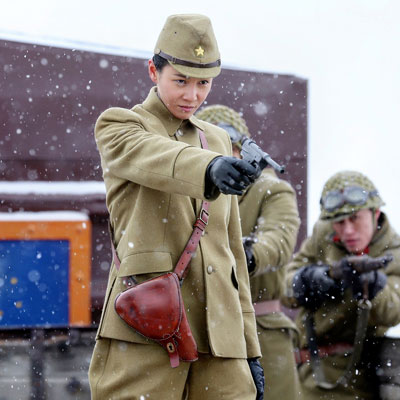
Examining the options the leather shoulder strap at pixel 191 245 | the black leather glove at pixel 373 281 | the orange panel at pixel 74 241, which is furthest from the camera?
the orange panel at pixel 74 241

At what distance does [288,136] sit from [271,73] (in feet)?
1.58

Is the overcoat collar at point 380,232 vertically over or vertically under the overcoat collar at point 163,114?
under

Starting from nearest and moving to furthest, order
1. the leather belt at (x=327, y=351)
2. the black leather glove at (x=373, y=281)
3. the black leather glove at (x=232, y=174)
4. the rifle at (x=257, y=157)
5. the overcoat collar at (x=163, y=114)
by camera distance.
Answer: the black leather glove at (x=232, y=174), the rifle at (x=257, y=157), the overcoat collar at (x=163, y=114), the black leather glove at (x=373, y=281), the leather belt at (x=327, y=351)

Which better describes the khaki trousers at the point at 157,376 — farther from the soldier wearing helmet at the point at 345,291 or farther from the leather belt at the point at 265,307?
the soldier wearing helmet at the point at 345,291

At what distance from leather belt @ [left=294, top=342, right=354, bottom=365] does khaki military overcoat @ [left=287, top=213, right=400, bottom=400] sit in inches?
1.0

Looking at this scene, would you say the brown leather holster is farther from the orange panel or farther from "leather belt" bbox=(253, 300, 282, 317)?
the orange panel

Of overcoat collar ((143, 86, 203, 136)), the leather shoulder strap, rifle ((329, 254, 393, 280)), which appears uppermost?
overcoat collar ((143, 86, 203, 136))

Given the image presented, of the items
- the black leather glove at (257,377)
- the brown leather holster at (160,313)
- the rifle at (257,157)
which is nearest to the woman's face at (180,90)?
the rifle at (257,157)

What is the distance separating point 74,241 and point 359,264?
1.90 m

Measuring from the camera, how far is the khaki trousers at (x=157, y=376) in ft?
9.14

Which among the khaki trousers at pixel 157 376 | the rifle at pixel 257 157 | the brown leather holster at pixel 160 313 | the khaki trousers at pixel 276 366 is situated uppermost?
the rifle at pixel 257 157

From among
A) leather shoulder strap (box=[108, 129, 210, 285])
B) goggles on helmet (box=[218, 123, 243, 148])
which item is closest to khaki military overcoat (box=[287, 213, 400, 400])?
goggles on helmet (box=[218, 123, 243, 148])

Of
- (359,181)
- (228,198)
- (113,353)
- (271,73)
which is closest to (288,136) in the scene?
(271,73)

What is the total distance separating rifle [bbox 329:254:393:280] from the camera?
4.84 m
